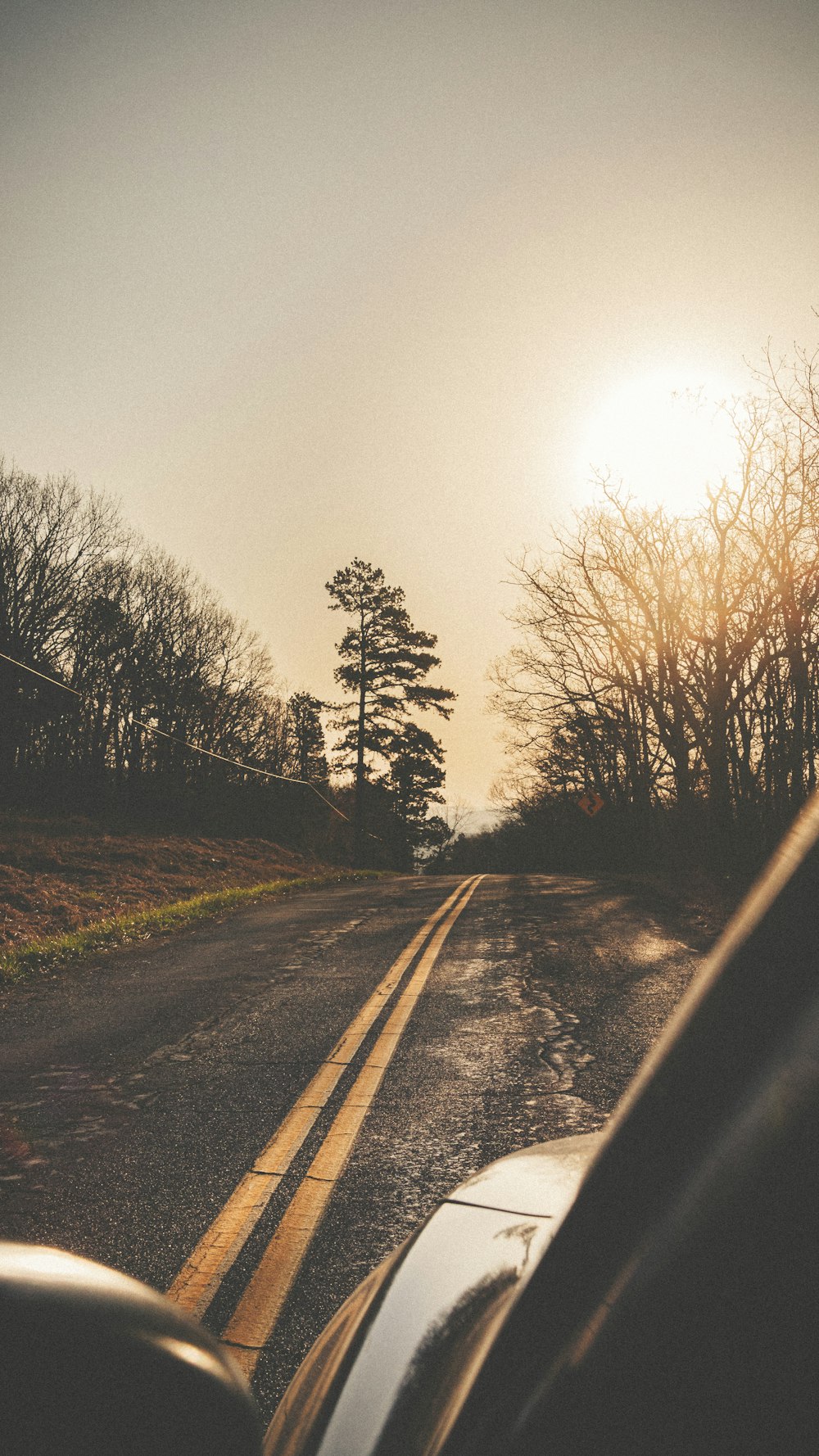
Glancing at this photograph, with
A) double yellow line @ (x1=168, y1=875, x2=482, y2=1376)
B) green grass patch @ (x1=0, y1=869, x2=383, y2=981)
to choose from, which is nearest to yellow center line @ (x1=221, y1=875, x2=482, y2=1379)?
double yellow line @ (x1=168, y1=875, x2=482, y2=1376)

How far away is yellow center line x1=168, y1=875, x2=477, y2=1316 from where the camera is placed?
294 cm

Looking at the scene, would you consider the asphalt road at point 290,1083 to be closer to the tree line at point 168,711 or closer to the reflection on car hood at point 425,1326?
the reflection on car hood at point 425,1326

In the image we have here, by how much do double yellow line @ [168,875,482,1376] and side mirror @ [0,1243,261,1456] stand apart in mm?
1660

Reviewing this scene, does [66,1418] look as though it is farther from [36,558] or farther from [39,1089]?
[36,558]

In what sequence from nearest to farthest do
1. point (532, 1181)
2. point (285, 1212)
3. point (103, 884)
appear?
point (532, 1181) < point (285, 1212) < point (103, 884)

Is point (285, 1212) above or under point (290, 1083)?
under

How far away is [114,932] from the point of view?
13414 millimetres

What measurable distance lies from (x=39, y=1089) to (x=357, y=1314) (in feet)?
15.1

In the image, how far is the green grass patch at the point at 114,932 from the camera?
35.0 ft

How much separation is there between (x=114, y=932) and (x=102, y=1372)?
→ 43.9 feet

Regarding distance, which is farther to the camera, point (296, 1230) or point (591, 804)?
point (591, 804)

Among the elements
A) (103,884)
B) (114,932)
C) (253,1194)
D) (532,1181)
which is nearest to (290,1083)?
(253,1194)

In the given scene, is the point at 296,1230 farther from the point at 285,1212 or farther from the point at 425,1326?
the point at 425,1326

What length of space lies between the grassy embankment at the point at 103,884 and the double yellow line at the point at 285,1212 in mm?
6163
